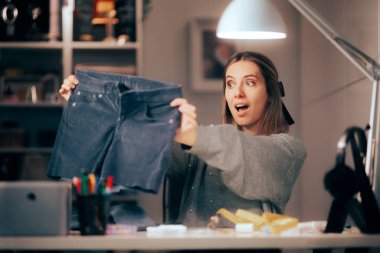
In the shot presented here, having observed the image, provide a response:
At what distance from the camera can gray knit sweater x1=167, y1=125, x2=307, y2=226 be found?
6.81 feet

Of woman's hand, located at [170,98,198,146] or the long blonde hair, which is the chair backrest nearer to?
the long blonde hair

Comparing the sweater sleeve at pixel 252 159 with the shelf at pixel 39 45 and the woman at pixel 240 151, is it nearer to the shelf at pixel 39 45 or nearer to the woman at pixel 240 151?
the woman at pixel 240 151

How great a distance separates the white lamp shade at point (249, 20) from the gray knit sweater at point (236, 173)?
0.84 meters

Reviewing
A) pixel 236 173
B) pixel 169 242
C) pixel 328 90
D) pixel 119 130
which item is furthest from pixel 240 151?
pixel 328 90

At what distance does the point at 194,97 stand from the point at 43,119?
1066 millimetres

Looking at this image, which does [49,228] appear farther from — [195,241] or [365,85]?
[365,85]

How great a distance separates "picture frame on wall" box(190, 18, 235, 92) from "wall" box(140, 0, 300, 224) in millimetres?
48

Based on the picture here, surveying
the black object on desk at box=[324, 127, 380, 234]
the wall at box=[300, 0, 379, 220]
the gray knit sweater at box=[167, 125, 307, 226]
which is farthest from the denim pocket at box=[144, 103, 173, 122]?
the wall at box=[300, 0, 379, 220]

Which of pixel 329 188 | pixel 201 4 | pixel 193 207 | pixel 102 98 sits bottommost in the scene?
pixel 193 207

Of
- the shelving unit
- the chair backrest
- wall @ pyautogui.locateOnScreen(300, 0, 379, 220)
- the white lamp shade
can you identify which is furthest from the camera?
the shelving unit

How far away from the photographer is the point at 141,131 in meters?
1.99

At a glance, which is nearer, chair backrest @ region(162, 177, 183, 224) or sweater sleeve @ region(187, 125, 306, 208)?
sweater sleeve @ region(187, 125, 306, 208)

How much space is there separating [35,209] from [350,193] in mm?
743

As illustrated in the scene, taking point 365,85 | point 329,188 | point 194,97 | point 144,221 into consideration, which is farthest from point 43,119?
point 329,188
